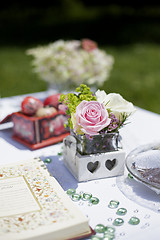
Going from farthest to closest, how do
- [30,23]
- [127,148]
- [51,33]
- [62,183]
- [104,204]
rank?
[30,23] < [51,33] < [127,148] < [62,183] < [104,204]

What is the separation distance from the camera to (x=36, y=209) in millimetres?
834

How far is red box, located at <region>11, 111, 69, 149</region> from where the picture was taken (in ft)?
4.30

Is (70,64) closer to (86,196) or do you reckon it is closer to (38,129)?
(38,129)

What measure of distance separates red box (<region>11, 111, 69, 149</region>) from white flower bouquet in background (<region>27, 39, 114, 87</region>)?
1.47 feet

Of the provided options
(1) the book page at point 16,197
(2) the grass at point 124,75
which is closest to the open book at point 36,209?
(1) the book page at point 16,197

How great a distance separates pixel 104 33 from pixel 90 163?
20.7 ft

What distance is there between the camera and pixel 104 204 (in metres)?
0.93

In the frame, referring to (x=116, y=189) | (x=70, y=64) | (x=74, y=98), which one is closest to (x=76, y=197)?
(x=116, y=189)

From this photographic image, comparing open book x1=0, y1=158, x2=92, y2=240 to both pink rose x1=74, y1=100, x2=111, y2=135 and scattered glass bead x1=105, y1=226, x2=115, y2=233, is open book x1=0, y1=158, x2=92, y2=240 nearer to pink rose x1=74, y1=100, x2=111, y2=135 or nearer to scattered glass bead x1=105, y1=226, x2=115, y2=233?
scattered glass bead x1=105, y1=226, x2=115, y2=233

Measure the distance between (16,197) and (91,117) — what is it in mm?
299

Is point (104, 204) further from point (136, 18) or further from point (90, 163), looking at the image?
point (136, 18)

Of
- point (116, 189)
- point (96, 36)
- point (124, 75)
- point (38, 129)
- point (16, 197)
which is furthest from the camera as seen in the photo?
point (96, 36)

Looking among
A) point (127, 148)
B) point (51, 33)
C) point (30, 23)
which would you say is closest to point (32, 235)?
point (127, 148)

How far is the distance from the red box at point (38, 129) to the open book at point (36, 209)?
296 mm
